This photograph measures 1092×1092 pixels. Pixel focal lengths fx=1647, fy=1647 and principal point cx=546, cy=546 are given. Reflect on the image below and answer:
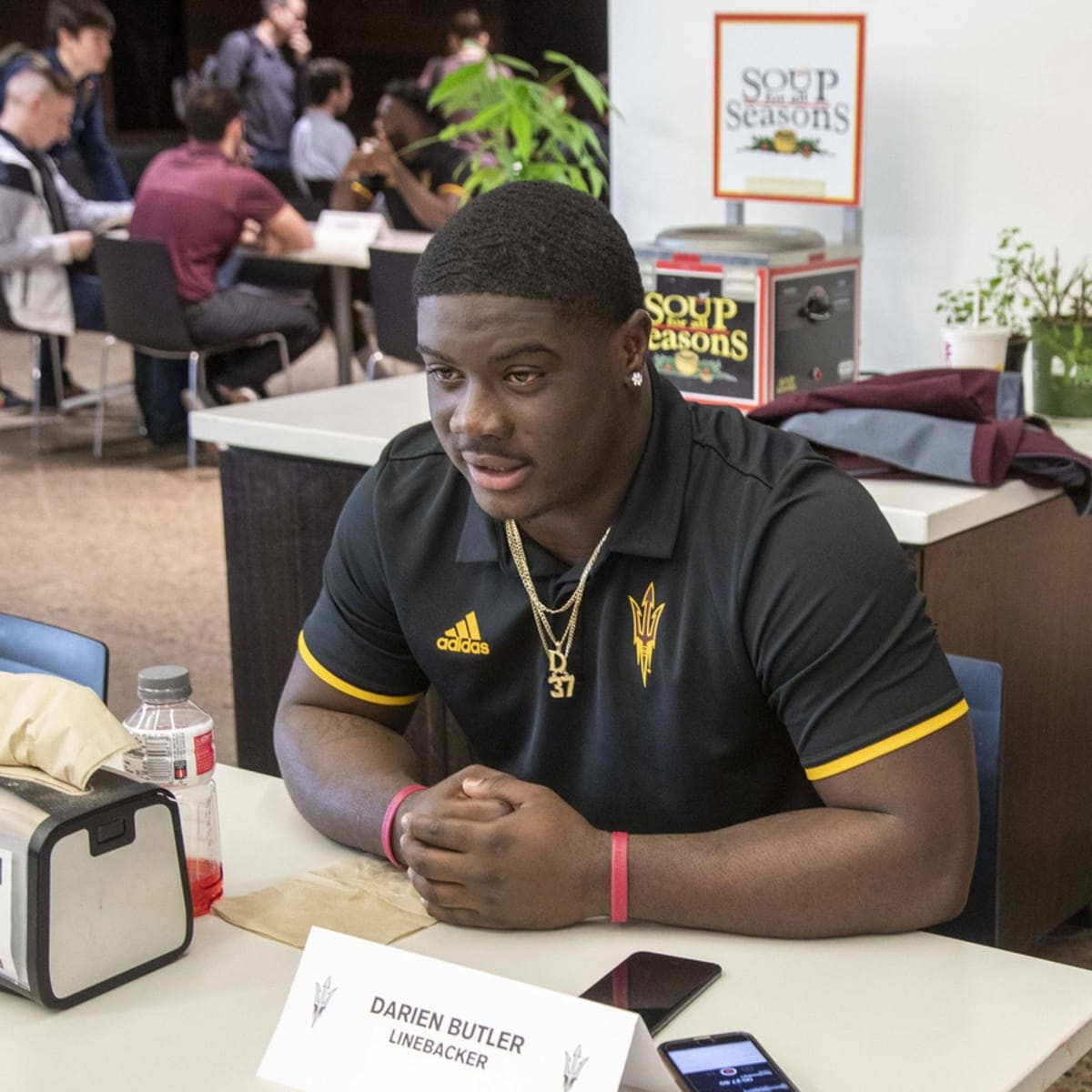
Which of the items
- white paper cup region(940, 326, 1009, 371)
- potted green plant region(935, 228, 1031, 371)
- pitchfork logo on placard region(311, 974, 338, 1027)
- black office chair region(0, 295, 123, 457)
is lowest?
black office chair region(0, 295, 123, 457)

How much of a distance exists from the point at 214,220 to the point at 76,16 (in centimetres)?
145

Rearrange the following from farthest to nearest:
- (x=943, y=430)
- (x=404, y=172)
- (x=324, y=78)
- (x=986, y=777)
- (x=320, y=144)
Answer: (x=320, y=144) < (x=324, y=78) < (x=404, y=172) < (x=943, y=430) < (x=986, y=777)

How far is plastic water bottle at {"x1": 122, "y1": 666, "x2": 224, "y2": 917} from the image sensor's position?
1336 millimetres

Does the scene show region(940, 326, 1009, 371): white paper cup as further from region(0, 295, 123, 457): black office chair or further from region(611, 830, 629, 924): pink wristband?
region(0, 295, 123, 457): black office chair

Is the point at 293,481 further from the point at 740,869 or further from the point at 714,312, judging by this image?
the point at 740,869

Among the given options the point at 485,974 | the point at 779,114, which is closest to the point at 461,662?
the point at 485,974

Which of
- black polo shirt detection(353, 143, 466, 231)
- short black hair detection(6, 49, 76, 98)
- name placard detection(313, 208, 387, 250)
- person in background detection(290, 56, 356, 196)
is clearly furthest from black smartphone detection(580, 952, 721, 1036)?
person in background detection(290, 56, 356, 196)

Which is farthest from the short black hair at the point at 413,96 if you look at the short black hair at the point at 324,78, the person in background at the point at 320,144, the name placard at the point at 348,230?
the name placard at the point at 348,230

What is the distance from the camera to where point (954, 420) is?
2.27 meters

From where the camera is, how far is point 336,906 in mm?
1339

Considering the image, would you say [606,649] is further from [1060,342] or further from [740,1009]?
[1060,342]

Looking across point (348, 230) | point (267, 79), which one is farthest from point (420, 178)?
point (267, 79)

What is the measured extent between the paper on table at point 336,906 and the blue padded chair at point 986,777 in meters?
0.55

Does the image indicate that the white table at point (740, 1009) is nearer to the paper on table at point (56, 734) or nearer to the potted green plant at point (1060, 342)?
the paper on table at point (56, 734)
